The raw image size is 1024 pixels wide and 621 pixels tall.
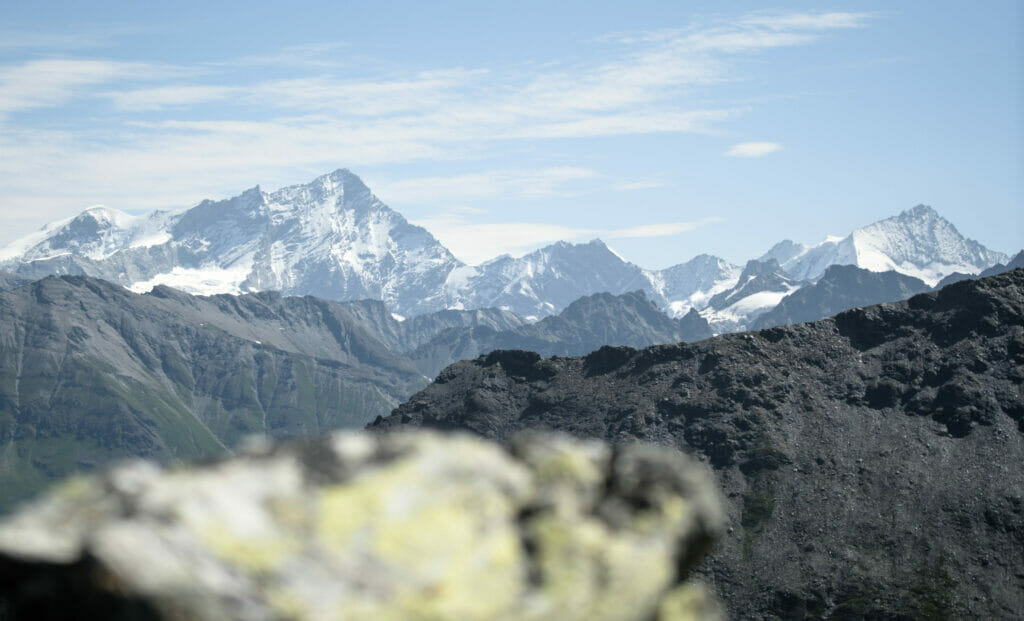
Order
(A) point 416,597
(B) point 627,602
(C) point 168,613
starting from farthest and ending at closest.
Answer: (B) point 627,602 < (A) point 416,597 < (C) point 168,613

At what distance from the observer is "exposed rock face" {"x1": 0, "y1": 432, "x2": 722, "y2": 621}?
38.1 ft

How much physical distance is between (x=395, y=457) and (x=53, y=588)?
4662mm

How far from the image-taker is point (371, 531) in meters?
12.9

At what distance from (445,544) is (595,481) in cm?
275

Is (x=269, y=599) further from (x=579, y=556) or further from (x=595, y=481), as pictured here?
(x=595, y=481)

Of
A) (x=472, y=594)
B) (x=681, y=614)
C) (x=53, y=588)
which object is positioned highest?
(x=53, y=588)

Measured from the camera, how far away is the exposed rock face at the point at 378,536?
457 inches

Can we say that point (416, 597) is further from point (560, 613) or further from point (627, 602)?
point (627, 602)

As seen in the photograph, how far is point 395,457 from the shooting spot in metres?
13.9

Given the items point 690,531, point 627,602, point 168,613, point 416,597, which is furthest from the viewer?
point 690,531

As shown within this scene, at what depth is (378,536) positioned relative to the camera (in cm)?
1284

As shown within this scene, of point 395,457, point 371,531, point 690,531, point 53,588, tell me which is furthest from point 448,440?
point 53,588

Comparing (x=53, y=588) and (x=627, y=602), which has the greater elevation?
(x=53, y=588)

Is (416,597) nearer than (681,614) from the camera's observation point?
Yes
